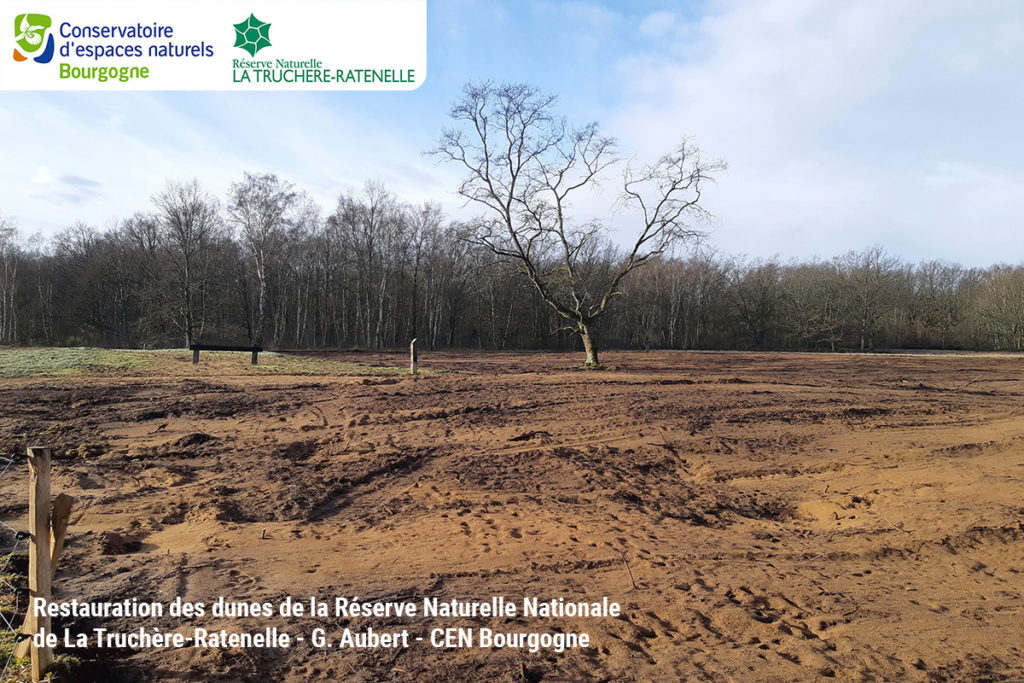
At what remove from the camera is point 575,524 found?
6348 millimetres

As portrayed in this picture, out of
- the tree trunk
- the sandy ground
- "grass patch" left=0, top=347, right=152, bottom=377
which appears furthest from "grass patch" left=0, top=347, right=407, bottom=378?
the tree trunk

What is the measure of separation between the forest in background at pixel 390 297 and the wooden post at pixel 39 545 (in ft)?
123

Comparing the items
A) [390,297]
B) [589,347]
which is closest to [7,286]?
[390,297]

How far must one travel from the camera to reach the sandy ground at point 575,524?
4.11 metres

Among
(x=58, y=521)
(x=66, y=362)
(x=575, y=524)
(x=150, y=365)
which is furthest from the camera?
(x=150, y=365)

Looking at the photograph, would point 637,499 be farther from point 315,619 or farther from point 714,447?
point 315,619

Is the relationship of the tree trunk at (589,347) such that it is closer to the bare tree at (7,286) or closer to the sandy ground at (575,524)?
the sandy ground at (575,524)

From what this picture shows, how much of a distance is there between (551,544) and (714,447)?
4.87 m

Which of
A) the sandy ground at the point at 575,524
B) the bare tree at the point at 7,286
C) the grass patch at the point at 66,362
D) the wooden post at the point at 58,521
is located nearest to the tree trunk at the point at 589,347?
the sandy ground at the point at 575,524

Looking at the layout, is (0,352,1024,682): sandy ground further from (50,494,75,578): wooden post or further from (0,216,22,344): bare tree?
(0,216,22,344): bare tree

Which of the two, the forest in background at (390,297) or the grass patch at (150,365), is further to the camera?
the forest in background at (390,297)

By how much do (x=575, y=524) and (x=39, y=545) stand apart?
469 cm

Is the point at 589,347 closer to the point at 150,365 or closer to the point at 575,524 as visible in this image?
the point at 150,365

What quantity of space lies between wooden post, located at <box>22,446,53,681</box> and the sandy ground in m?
0.45
